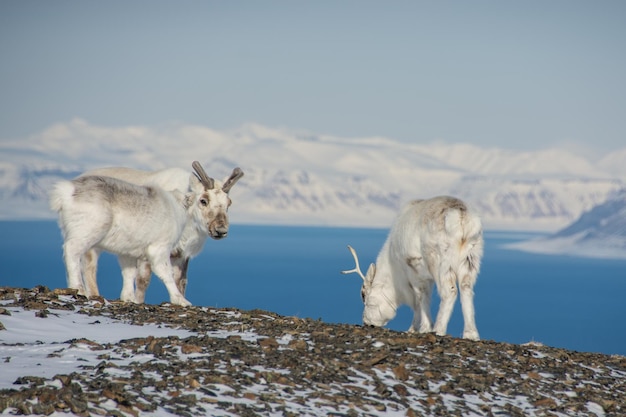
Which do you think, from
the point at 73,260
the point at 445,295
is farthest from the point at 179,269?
the point at 445,295

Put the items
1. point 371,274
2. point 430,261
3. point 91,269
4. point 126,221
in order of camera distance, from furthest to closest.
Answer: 1. point 371,274
2. point 91,269
3. point 126,221
4. point 430,261

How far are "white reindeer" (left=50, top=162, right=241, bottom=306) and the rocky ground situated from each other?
2.16 meters

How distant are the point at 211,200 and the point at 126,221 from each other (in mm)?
2168

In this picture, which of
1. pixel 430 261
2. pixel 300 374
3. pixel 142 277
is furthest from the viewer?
pixel 142 277

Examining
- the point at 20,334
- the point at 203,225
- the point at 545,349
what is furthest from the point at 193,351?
the point at 203,225

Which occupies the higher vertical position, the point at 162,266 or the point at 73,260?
the point at 73,260

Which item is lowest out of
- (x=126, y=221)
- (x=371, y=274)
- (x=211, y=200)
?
(x=371, y=274)

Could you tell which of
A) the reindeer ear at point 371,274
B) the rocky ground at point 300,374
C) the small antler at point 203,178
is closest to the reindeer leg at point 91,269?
the small antler at point 203,178

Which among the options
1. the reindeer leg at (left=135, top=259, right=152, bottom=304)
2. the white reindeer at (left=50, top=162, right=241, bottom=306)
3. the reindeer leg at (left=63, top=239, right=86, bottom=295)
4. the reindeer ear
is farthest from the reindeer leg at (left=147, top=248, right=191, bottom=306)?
the reindeer ear

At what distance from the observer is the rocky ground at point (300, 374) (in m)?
11.9

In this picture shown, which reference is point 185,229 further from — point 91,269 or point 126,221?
point 126,221

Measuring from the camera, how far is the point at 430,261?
19875 millimetres

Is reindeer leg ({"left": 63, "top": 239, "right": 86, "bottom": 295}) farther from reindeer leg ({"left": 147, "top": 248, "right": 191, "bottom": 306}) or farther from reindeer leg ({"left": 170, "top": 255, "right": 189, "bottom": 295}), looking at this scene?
reindeer leg ({"left": 170, "top": 255, "right": 189, "bottom": 295})

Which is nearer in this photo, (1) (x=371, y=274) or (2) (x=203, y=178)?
(2) (x=203, y=178)
